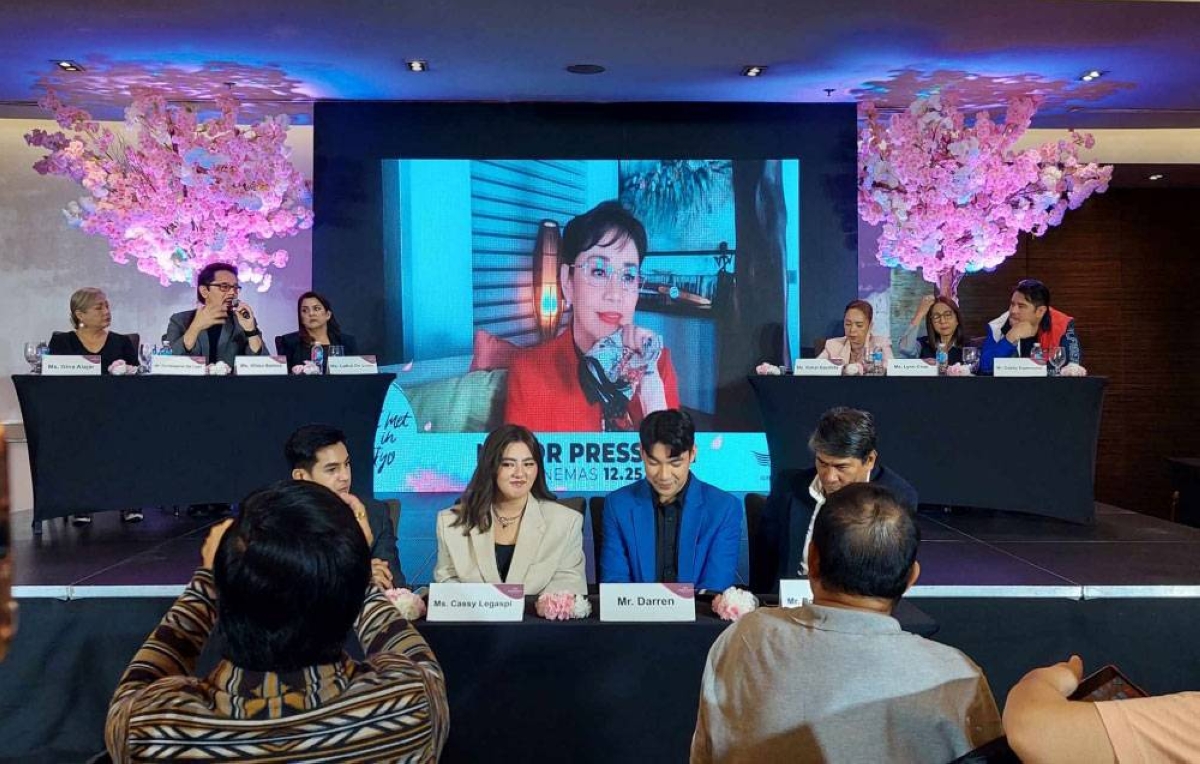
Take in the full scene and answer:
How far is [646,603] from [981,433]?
8.54 ft

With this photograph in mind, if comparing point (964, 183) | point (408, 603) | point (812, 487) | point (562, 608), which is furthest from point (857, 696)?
point (964, 183)

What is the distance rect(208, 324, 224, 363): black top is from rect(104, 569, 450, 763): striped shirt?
3.79 meters

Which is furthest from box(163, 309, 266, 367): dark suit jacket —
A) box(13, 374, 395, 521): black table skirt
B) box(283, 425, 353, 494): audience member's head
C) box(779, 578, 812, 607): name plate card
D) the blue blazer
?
box(779, 578, 812, 607): name plate card

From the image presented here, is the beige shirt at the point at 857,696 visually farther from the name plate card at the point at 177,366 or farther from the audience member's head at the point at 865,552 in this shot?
the name plate card at the point at 177,366

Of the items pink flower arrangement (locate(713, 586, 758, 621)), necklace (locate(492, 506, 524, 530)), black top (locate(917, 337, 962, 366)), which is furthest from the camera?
black top (locate(917, 337, 962, 366))

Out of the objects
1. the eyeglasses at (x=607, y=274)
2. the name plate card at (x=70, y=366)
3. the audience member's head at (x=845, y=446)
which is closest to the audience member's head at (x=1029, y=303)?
the audience member's head at (x=845, y=446)

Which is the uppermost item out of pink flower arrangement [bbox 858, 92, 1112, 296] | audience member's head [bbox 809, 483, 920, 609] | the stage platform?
pink flower arrangement [bbox 858, 92, 1112, 296]

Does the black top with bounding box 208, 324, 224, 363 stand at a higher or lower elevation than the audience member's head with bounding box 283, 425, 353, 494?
higher

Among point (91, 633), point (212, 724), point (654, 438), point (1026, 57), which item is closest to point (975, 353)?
point (1026, 57)

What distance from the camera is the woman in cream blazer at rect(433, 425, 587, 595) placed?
263 cm

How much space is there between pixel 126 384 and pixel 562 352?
293 centimetres

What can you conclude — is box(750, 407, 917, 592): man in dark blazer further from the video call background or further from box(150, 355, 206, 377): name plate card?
the video call background

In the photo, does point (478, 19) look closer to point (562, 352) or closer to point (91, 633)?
point (562, 352)

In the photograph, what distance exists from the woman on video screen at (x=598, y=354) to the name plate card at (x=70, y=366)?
2.79 meters
